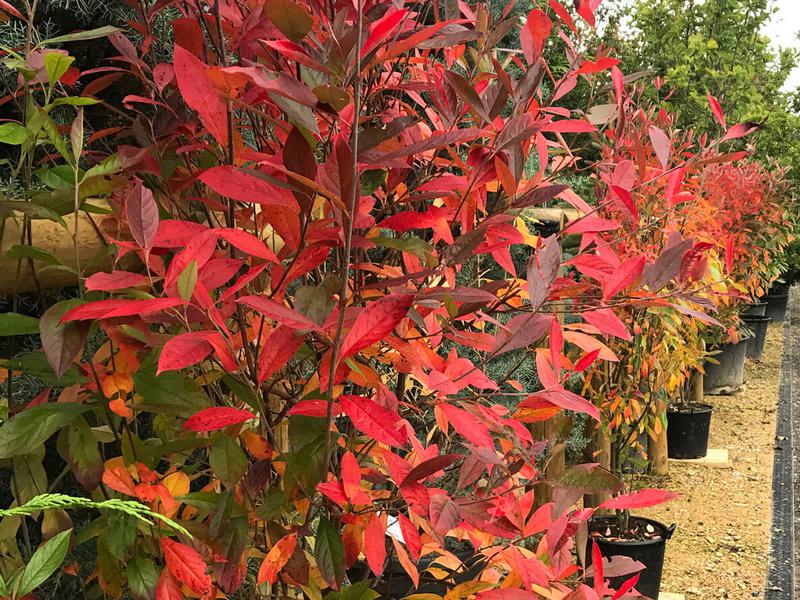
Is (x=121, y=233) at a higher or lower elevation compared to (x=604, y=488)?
higher

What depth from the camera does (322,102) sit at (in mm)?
724

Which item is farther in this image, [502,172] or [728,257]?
[728,257]

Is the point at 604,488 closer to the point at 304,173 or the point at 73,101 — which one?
the point at 304,173

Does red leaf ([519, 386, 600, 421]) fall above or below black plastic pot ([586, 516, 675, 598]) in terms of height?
above

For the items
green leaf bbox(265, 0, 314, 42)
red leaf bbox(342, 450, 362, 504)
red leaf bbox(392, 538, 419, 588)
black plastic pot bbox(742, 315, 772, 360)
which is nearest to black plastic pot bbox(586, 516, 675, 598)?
red leaf bbox(392, 538, 419, 588)

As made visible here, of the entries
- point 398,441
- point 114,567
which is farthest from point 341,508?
point 398,441

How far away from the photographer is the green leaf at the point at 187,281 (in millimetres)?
789

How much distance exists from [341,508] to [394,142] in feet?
1.73

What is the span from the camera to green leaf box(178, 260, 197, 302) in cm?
79

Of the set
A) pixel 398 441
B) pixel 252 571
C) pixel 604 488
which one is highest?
pixel 398 441

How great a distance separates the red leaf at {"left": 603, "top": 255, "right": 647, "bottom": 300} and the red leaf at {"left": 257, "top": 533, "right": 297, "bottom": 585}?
0.51 m

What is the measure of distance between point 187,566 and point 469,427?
376mm

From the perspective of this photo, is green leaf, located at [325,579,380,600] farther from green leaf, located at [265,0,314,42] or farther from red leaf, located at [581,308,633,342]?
green leaf, located at [265,0,314,42]

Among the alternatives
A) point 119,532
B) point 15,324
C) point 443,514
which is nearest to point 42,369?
point 15,324
